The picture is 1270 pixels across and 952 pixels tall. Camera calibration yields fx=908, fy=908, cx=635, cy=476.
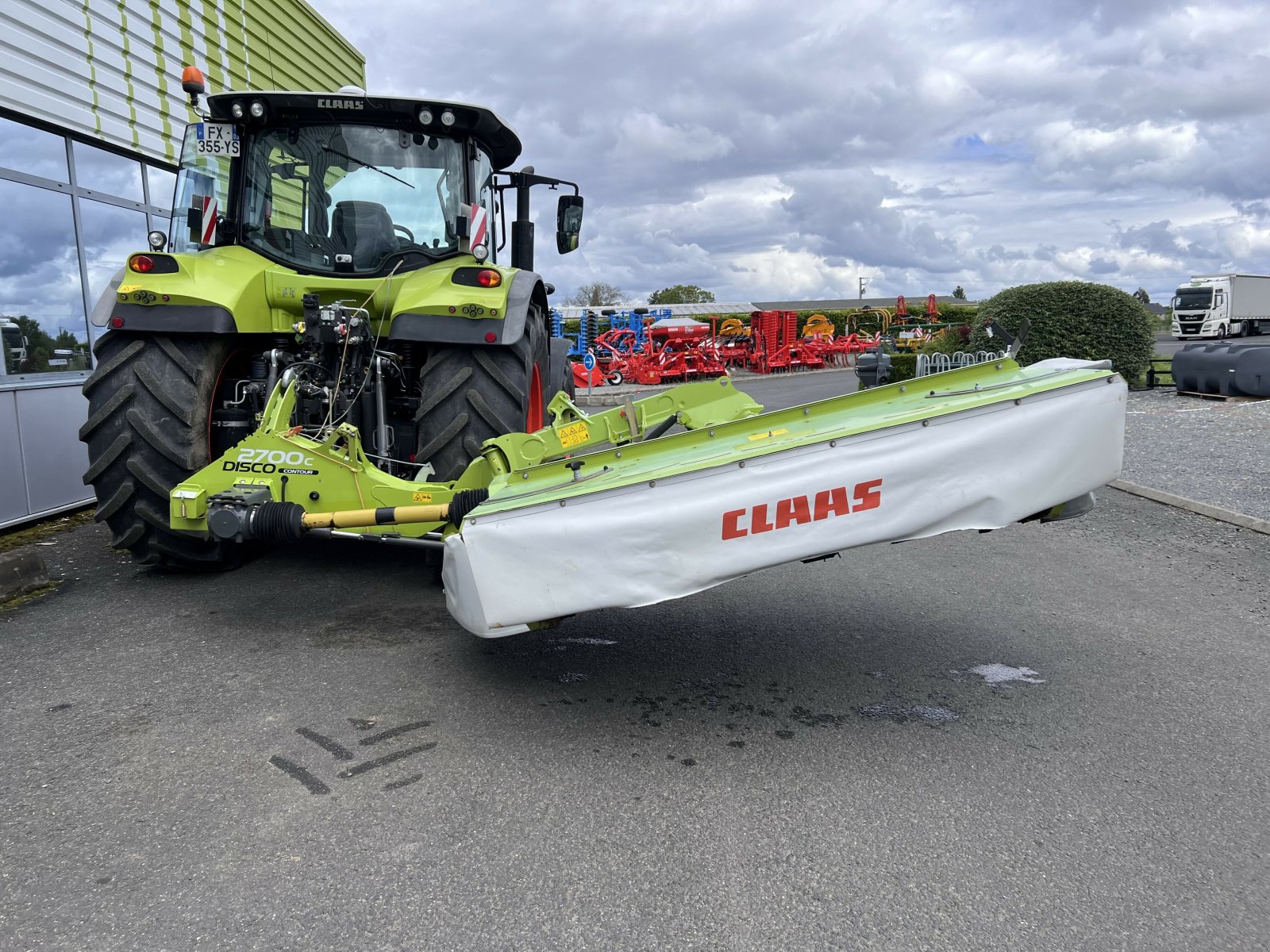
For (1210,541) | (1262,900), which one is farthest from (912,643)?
(1210,541)

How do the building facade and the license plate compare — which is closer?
the license plate

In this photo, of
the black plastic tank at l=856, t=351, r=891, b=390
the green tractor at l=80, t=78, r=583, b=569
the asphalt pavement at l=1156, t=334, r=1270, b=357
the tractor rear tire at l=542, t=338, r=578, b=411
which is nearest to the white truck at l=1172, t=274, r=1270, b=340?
the asphalt pavement at l=1156, t=334, r=1270, b=357

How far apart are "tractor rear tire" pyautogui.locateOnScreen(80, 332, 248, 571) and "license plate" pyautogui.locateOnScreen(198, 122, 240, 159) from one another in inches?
45.7

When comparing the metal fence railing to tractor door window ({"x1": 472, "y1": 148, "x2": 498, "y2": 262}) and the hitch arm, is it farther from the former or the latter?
tractor door window ({"x1": 472, "y1": 148, "x2": 498, "y2": 262})

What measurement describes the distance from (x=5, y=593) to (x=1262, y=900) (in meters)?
5.39

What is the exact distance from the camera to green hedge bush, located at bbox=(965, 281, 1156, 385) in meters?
14.9

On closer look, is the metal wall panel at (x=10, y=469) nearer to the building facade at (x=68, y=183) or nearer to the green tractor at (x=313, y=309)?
the building facade at (x=68, y=183)

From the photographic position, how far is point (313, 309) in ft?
14.4

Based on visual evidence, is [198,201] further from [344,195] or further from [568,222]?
[568,222]

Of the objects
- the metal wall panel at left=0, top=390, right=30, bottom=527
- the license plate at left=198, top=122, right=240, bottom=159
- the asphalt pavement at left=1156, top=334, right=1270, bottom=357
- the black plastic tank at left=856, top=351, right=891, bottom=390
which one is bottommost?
the metal wall panel at left=0, top=390, right=30, bottom=527

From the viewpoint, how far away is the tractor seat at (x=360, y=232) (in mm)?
5191

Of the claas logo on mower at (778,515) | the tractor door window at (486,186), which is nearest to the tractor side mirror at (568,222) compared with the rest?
the tractor door window at (486,186)

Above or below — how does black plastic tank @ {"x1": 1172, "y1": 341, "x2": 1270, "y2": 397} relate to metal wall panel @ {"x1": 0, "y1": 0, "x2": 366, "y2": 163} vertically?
below

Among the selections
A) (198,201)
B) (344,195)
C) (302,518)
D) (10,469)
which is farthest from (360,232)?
(10,469)
